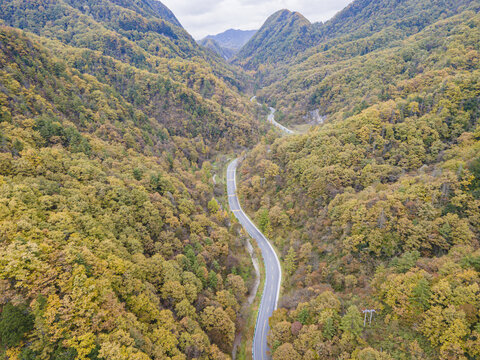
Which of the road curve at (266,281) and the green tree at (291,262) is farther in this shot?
the green tree at (291,262)

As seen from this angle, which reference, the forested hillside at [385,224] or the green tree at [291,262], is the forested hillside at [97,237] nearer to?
the green tree at [291,262]

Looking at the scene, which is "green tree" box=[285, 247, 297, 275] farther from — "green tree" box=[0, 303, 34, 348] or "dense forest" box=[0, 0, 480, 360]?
"green tree" box=[0, 303, 34, 348]

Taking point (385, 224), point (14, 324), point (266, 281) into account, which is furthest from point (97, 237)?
point (385, 224)

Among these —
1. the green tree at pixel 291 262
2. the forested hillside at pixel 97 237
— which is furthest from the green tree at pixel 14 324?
the green tree at pixel 291 262

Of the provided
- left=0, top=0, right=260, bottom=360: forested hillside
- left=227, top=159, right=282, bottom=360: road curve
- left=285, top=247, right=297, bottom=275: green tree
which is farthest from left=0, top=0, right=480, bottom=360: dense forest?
left=227, top=159, right=282, bottom=360: road curve

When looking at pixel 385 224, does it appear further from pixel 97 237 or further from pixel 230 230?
pixel 97 237

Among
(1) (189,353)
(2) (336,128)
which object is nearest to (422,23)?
(2) (336,128)
